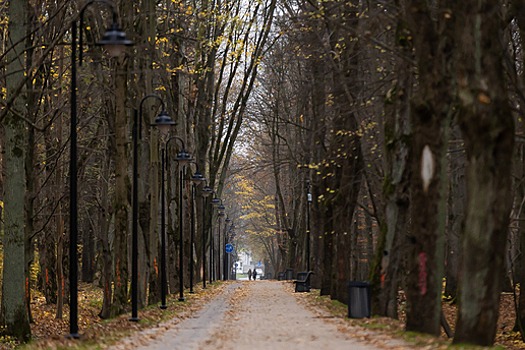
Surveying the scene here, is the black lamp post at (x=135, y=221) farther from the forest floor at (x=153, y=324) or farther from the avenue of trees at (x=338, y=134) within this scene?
the avenue of trees at (x=338, y=134)

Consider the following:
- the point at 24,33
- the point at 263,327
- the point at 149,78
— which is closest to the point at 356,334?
the point at 263,327

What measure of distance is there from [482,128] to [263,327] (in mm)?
8580

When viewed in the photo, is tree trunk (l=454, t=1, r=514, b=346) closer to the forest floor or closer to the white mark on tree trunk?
the forest floor

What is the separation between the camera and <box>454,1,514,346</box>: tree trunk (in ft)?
49.2

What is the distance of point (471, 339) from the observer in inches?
593

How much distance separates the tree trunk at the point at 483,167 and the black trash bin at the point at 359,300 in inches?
322

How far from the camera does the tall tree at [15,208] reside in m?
22.1

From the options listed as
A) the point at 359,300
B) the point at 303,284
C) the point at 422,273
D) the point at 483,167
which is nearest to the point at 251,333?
the point at 422,273

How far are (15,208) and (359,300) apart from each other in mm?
8178

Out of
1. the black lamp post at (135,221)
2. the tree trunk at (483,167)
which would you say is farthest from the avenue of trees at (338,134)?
the black lamp post at (135,221)

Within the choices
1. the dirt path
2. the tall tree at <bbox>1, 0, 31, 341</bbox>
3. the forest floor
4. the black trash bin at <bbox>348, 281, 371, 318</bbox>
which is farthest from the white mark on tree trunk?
the tall tree at <bbox>1, 0, 31, 341</bbox>

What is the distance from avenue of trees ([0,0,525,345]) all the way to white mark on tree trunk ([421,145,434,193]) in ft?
0.18

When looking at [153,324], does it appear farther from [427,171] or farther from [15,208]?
[427,171]

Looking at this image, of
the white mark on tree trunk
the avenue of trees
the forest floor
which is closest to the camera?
the avenue of trees
